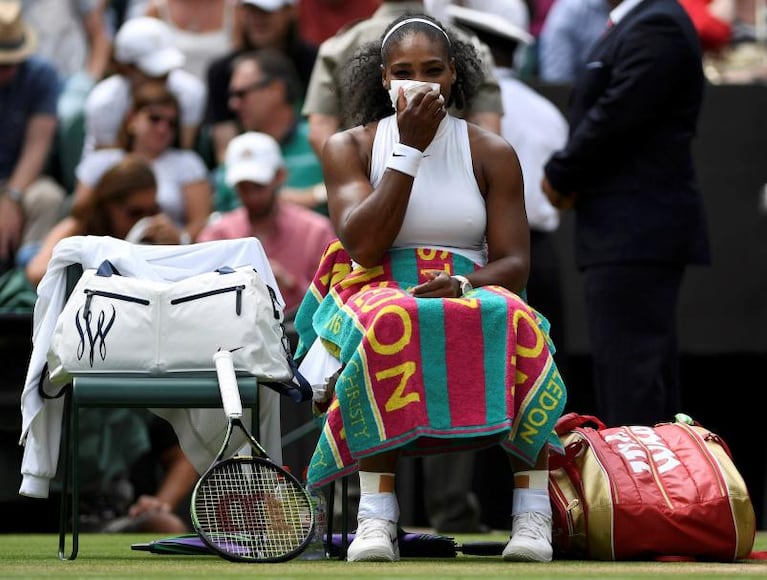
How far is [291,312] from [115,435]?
46.6 inches

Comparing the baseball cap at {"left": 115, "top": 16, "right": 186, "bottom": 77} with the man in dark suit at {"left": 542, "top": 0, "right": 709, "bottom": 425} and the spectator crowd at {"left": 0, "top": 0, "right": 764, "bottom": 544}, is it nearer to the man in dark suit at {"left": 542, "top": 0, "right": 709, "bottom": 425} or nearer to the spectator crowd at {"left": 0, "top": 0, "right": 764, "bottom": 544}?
the spectator crowd at {"left": 0, "top": 0, "right": 764, "bottom": 544}

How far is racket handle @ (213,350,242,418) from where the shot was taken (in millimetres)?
4793

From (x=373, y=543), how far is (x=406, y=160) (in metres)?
1.11

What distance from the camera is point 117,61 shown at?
9727mm

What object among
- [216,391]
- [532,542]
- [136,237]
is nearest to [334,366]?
[216,391]

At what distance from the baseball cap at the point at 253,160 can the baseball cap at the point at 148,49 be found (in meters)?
1.09

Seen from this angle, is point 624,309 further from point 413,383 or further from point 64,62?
point 64,62

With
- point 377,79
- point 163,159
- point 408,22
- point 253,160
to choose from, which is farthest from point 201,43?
point 408,22

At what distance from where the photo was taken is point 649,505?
511cm

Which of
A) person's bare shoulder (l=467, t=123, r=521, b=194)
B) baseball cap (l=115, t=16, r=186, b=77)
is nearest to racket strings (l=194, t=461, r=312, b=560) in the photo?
person's bare shoulder (l=467, t=123, r=521, b=194)

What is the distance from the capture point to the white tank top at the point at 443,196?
17.1 ft

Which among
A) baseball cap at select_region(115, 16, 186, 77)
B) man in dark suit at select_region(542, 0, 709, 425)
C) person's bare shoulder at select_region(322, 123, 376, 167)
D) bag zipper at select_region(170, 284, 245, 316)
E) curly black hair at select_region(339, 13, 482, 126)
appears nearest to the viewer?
bag zipper at select_region(170, 284, 245, 316)

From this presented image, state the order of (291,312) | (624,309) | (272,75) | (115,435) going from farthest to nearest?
1. (272,75)
2. (115,435)
3. (291,312)
4. (624,309)

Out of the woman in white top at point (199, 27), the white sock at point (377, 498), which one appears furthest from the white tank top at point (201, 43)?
the white sock at point (377, 498)
